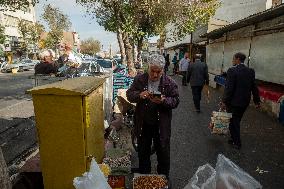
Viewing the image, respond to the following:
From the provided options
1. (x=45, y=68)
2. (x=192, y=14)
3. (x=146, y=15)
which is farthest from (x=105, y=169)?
(x=192, y=14)

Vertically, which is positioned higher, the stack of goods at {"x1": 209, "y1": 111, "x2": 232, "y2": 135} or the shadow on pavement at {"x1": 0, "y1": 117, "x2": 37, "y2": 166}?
the stack of goods at {"x1": 209, "y1": 111, "x2": 232, "y2": 135}

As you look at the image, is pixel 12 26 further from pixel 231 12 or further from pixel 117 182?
pixel 117 182

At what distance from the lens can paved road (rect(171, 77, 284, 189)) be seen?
5481mm

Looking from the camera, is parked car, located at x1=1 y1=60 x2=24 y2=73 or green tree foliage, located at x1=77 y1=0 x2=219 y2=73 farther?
parked car, located at x1=1 y1=60 x2=24 y2=73

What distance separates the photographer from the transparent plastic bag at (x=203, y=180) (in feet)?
11.0

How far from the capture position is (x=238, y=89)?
6.77m

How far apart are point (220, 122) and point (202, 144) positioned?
675 mm

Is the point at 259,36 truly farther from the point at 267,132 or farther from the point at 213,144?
the point at 213,144

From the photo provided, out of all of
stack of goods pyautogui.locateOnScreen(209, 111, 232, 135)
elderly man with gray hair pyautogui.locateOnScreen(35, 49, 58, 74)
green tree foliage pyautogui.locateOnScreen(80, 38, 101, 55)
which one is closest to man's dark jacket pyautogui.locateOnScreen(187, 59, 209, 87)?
stack of goods pyautogui.locateOnScreen(209, 111, 232, 135)

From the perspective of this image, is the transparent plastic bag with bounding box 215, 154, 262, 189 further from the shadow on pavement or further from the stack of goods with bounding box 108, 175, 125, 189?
the shadow on pavement

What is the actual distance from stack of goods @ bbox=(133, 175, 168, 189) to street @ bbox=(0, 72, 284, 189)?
3.44 feet

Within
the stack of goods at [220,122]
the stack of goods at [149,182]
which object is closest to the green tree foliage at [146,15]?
the stack of goods at [220,122]

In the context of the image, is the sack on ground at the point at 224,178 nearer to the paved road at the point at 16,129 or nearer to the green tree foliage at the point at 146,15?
the paved road at the point at 16,129

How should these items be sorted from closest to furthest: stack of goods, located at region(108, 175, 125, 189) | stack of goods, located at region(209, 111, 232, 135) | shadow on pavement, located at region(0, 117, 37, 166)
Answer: stack of goods, located at region(108, 175, 125, 189) → shadow on pavement, located at region(0, 117, 37, 166) → stack of goods, located at region(209, 111, 232, 135)
